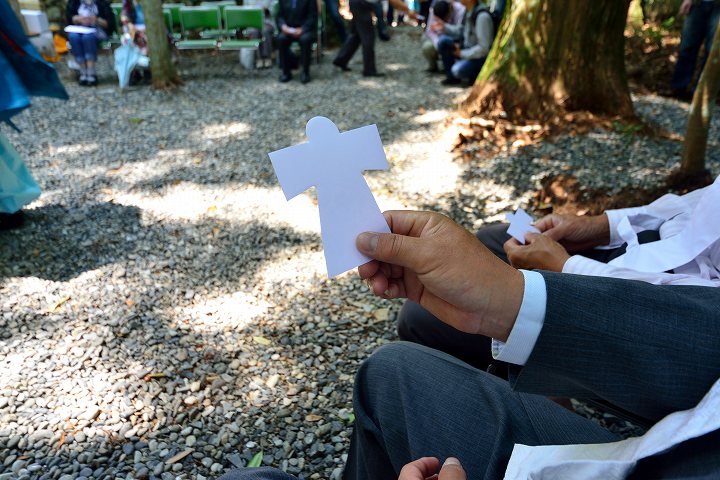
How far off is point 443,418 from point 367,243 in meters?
0.40

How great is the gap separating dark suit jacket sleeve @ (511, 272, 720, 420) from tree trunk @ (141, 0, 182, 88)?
241 inches

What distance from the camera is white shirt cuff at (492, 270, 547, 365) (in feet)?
2.88

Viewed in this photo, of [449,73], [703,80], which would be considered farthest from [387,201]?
[449,73]

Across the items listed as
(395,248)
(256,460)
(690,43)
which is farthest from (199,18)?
(395,248)

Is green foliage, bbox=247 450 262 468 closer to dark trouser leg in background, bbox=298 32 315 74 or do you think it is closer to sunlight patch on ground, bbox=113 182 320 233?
sunlight patch on ground, bbox=113 182 320 233

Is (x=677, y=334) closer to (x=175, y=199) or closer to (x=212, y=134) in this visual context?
(x=175, y=199)

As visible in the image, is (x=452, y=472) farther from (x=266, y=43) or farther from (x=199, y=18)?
(x=199, y=18)

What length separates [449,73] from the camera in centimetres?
665

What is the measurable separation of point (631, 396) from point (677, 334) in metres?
0.12

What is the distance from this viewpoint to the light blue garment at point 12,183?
3.00 metres

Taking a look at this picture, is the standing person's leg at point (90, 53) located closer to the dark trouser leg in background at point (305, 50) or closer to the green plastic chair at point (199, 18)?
the green plastic chair at point (199, 18)

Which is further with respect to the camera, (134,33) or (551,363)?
(134,33)

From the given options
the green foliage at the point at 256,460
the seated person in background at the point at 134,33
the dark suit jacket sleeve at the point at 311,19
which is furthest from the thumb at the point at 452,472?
the seated person in background at the point at 134,33

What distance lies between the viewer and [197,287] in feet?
8.80
